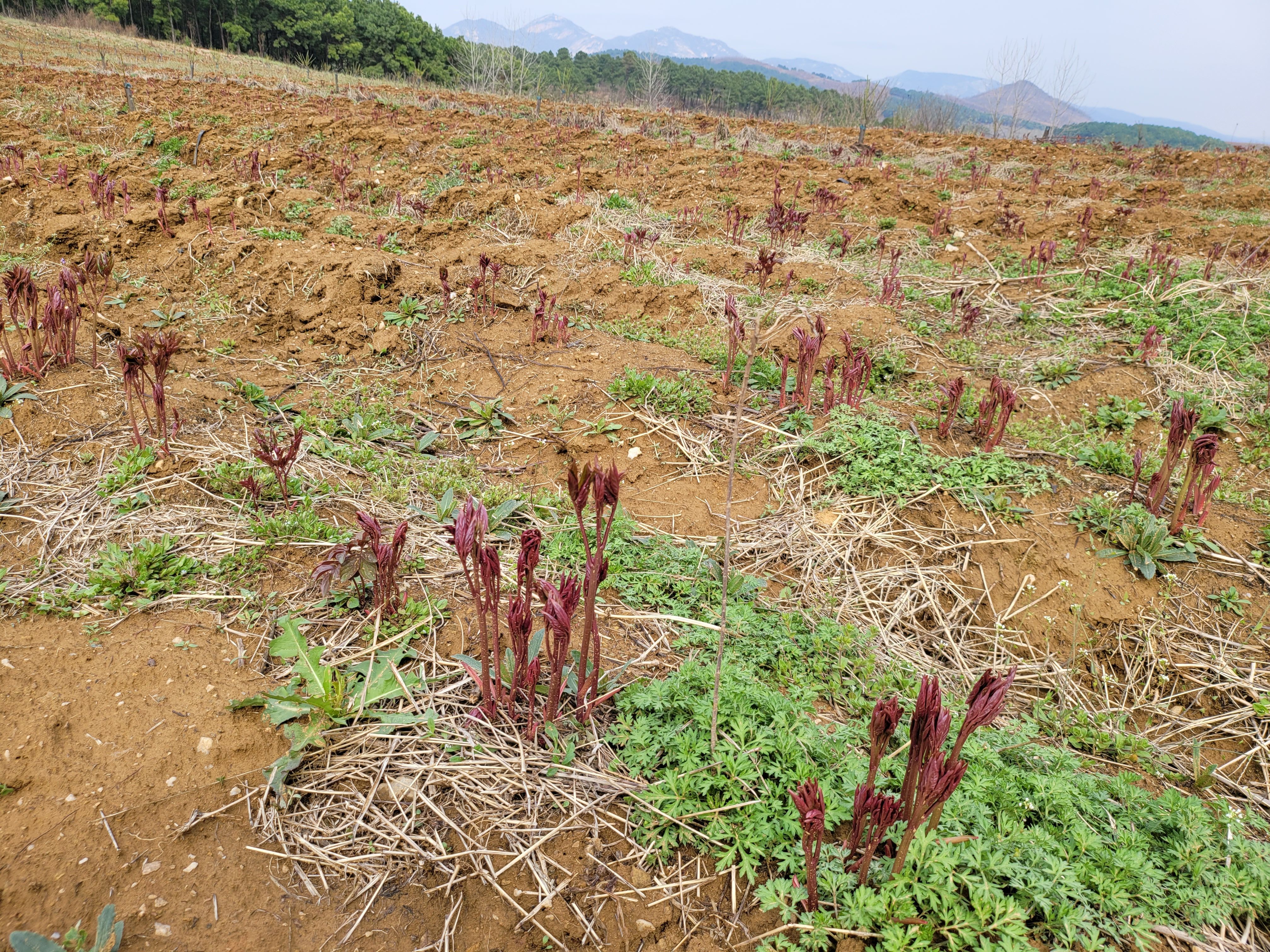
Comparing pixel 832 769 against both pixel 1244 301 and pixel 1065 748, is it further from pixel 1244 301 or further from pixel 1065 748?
pixel 1244 301

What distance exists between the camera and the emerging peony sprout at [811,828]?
1.58 m

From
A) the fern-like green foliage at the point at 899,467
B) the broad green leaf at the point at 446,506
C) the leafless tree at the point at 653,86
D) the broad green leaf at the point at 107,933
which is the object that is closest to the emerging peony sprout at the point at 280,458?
the broad green leaf at the point at 446,506

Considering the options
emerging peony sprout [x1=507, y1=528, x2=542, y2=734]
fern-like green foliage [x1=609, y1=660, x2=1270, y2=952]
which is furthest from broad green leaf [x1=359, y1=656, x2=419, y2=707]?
fern-like green foliage [x1=609, y1=660, x2=1270, y2=952]

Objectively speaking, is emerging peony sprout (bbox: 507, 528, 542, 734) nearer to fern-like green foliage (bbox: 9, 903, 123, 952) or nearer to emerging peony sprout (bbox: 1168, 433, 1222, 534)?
fern-like green foliage (bbox: 9, 903, 123, 952)

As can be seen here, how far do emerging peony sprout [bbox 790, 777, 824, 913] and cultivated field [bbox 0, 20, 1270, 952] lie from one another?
1 cm

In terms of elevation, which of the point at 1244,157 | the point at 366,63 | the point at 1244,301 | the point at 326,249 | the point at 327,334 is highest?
the point at 366,63

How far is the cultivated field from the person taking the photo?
5.74 ft

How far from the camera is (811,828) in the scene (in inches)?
62.6

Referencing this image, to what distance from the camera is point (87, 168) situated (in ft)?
28.0

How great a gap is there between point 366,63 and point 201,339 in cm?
6106

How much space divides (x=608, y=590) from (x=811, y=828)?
1564 mm

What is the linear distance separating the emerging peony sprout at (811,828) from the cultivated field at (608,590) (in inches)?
0.5

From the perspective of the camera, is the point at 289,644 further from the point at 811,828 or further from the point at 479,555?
the point at 811,828

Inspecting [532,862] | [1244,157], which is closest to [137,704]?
[532,862]
